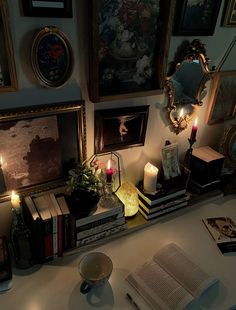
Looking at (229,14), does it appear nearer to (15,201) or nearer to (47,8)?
(47,8)

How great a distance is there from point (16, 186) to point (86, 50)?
594 millimetres

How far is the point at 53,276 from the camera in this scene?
1.01 meters

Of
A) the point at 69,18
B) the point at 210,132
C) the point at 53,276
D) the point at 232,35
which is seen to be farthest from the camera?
the point at 210,132

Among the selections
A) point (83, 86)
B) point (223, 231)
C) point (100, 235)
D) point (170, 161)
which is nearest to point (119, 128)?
point (83, 86)

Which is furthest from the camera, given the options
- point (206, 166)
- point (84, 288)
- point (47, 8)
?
point (206, 166)

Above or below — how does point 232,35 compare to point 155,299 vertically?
above

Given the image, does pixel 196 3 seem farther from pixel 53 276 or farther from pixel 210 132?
pixel 53 276

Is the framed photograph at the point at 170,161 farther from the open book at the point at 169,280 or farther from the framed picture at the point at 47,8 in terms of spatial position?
the framed picture at the point at 47,8

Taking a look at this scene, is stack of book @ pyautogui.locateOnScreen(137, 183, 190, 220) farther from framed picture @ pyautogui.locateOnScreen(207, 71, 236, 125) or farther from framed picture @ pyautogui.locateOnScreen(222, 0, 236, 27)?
framed picture @ pyautogui.locateOnScreen(222, 0, 236, 27)

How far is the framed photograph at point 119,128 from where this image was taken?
3.67ft

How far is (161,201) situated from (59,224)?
514mm

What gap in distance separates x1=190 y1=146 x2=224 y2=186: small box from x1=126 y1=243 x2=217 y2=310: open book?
1.55 ft

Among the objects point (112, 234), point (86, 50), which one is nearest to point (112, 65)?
point (86, 50)

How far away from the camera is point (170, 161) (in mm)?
1368
